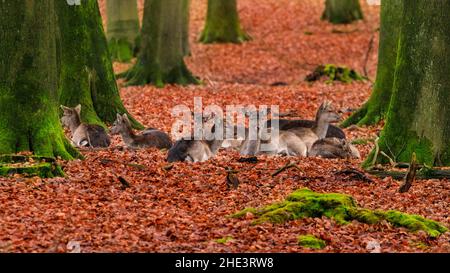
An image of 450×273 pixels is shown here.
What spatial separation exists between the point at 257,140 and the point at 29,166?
4750 mm

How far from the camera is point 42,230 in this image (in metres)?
11.6

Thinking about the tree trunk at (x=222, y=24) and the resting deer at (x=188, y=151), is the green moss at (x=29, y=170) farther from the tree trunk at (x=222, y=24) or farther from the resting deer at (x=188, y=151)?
the tree trunk at (x=222, y=24)

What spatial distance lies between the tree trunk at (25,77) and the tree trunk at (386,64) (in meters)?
8.38

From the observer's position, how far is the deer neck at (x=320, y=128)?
60.2 feet

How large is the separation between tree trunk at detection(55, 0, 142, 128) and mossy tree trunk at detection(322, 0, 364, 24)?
2292cm

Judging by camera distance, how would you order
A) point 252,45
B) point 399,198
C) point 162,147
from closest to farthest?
point 399,198 → point 162,147 → point 252,45

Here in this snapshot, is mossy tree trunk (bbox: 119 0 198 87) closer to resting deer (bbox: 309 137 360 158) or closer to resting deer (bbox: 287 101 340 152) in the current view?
resting deer (bbox: 287 101 340 152)

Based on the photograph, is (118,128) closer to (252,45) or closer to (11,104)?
(11,104)

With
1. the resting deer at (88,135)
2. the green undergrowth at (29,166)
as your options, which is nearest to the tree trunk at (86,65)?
the resting deer at (88,135)

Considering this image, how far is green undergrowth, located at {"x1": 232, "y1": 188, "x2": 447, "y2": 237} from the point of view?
39.6 feet

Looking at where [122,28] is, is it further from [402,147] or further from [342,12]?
[402,147]

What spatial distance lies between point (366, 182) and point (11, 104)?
5.31 m

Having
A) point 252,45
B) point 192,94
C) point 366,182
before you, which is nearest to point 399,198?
point 366,182
